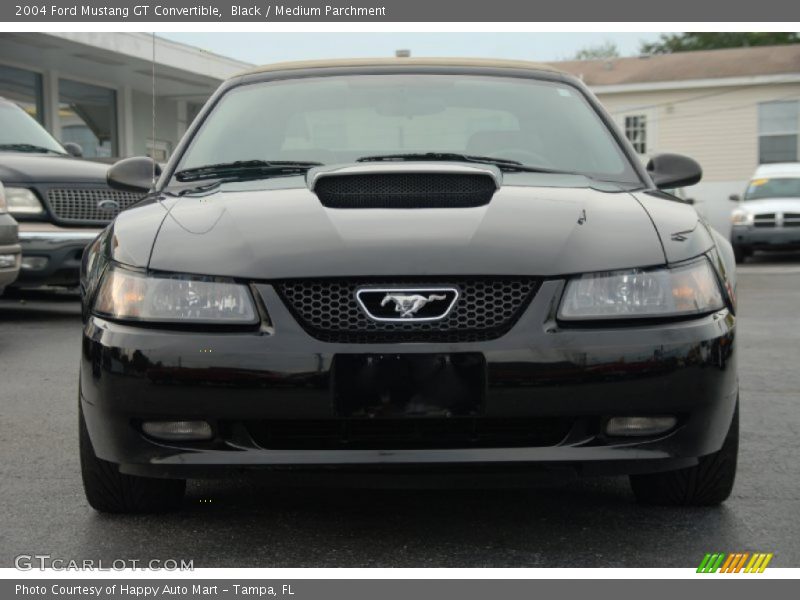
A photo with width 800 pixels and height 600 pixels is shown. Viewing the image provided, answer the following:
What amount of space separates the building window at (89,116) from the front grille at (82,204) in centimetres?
1127

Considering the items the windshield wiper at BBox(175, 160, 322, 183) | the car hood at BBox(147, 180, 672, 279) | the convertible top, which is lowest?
the car hood at BBox(147, 180, 672, 279)

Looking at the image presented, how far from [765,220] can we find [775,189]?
1.67m

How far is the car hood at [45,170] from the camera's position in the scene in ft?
30.7

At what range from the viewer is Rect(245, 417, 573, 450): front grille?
3006 mm

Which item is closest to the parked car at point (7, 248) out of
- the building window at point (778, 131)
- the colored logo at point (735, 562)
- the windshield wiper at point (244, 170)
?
the windshield wiper at point (244, 170)

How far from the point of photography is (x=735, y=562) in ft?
10.1

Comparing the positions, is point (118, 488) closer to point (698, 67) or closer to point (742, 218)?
point (742, 218)

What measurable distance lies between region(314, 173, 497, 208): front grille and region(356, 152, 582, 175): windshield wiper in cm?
51

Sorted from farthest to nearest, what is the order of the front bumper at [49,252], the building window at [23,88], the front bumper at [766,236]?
the front bumper at [766,236] < the building window at [23,88] < the front bumper at [49,252]

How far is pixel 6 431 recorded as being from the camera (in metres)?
5.02

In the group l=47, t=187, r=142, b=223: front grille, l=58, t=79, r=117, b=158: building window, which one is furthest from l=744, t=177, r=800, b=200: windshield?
l=47, t=187, r=142, b=223: front grille

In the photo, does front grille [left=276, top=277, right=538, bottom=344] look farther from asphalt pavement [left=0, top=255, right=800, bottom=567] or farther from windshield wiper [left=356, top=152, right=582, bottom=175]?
windshield wiper [left=356, top=152, right=582, bottom=175]

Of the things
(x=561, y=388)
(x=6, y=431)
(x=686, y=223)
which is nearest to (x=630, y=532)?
(x=561, y=388)

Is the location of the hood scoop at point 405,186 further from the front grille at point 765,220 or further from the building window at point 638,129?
the building window at point 638,129
